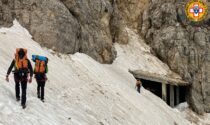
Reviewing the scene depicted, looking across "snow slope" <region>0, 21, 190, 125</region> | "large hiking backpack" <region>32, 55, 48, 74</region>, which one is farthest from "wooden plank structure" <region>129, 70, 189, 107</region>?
"large hiking backpack" <region>32, 55, 48, 74</region>

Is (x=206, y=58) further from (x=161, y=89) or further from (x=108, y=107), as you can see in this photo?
(x=108, y=107)

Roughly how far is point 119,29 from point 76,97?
21780mm

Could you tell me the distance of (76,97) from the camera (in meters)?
18.2

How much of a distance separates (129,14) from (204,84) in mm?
14248

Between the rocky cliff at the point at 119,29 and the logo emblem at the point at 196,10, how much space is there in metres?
0.66

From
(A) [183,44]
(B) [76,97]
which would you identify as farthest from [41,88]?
(A) [183,44]

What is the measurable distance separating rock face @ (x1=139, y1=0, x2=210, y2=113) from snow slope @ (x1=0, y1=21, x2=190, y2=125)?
25.6 ft

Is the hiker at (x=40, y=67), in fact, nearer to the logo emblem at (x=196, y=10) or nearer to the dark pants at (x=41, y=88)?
the dark pants at (x=41, y=88)

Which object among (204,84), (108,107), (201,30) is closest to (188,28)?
(201,30)

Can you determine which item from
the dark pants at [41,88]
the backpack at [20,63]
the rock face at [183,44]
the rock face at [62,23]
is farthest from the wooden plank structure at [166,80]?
the backpack at [20,63]

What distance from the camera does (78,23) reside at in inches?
1158

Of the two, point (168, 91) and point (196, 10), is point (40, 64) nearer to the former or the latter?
point (168, 91)

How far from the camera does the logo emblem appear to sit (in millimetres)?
40562

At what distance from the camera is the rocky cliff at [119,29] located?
83.8 ft
